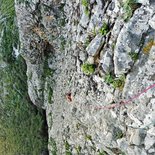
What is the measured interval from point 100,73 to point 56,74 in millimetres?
8271

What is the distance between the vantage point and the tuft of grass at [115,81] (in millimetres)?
12427

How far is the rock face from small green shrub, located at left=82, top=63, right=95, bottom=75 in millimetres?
211

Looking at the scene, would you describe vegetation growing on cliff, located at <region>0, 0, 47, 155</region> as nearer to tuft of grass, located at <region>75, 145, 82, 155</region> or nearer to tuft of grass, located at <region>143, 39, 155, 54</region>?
tuft of grass, located at <region>75, 145, 82, 155</region>

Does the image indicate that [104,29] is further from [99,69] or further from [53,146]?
[53,146]

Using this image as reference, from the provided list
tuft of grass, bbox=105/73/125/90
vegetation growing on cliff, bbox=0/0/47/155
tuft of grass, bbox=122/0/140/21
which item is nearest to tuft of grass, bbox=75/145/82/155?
tuft of grass, bbox=105/73/125/90

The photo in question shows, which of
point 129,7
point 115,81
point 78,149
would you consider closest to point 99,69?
point 115,81

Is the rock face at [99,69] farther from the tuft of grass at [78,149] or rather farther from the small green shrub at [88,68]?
the small green shrub at [88,68]

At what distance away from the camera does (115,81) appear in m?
12.6

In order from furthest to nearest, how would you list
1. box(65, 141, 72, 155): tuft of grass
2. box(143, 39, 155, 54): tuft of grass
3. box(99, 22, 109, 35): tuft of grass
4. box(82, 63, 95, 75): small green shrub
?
box(65, 141, 72, 155): tuft of grass < box(82, 63, 95, 75): small green shrub < box(99, 22, 109, 35): tuft of grass < box(143, 39, 155, 54): tuft of grass

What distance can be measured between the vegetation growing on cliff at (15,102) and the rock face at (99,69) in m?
8.34

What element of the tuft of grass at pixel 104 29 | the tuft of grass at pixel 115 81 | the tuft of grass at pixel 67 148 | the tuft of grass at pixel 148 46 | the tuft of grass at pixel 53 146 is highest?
the tuft of grass at pixel 104 29

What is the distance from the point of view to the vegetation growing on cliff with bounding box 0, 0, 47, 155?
29562mm

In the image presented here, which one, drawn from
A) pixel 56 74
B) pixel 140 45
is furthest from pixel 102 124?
pixel 56 74

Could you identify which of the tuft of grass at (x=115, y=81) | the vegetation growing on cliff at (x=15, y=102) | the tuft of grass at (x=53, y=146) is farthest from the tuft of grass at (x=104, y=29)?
the vegetation growing on cliff at (x=15, y=102)
